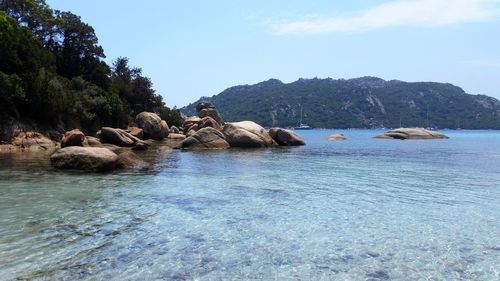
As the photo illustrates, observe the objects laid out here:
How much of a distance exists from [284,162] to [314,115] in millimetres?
158268

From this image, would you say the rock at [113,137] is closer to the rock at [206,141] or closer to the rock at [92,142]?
the rock at [92,142]

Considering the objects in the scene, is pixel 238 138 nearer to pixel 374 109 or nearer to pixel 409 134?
pixel 409 134

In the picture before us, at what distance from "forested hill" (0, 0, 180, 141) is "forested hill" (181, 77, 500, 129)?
334 feet

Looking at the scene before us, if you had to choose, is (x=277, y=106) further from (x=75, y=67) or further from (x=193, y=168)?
(x=193, y=168)

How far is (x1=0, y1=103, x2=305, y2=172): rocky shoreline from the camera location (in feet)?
66.0

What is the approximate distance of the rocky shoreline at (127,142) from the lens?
20.1 meters

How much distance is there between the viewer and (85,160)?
19750mm

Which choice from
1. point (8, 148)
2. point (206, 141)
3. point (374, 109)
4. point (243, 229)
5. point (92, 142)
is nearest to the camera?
point (243, 229)

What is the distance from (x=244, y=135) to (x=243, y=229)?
30748 millimetres

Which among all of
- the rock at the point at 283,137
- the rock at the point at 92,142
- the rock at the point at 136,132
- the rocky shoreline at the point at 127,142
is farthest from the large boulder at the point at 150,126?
the rock at the point at 283,137

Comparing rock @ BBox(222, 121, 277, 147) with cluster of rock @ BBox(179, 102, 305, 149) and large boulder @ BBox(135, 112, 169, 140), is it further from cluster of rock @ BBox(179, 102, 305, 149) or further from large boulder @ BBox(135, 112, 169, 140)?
large boulder @ BBox(135, 112, 169, 140)

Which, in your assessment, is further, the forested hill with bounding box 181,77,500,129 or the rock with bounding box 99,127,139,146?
the forested hill with bounding box 181,77,500,129

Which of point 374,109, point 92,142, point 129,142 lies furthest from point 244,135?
point 374,109

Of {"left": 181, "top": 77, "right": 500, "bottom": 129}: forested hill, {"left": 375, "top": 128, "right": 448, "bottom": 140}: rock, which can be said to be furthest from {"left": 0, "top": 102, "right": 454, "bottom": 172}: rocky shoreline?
{"left": 181, "top": 77, "right": 500, "bottom": 129}: forested hill
